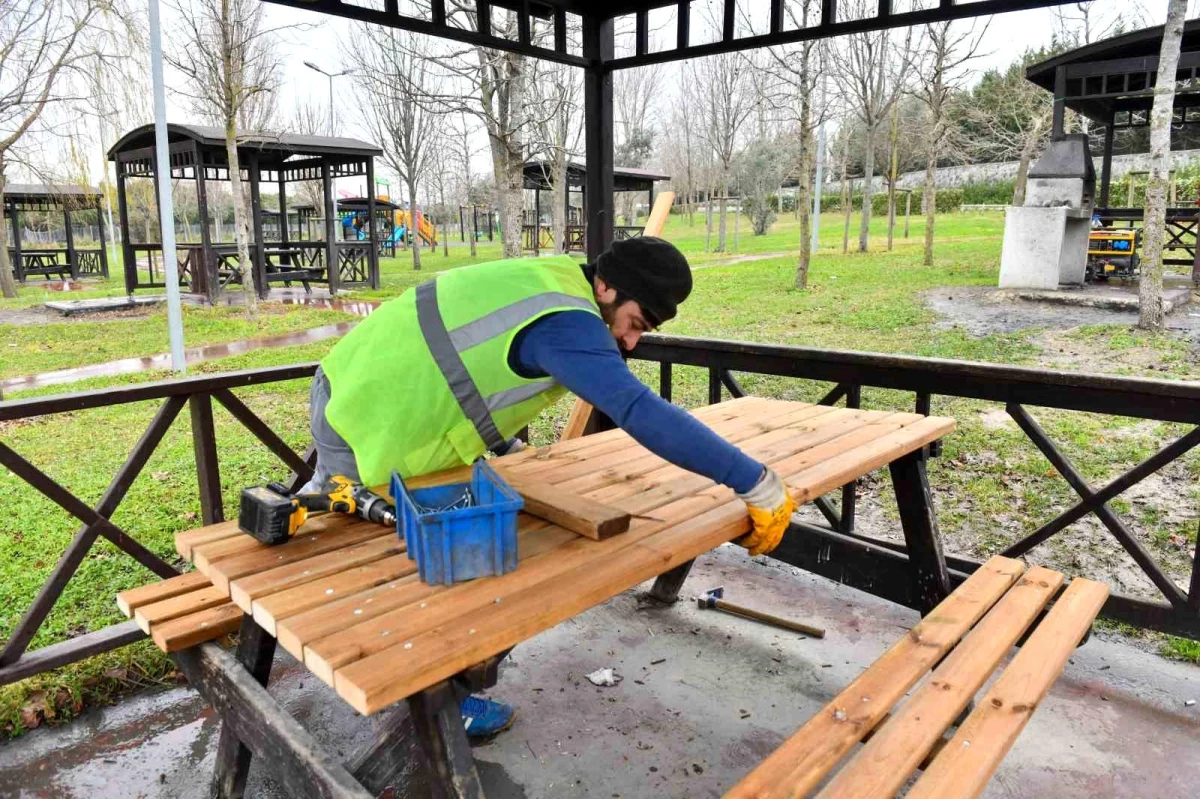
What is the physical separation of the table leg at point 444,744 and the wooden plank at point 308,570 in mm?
325

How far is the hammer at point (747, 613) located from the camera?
11.3ft

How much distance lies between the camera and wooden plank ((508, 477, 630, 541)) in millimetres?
1911

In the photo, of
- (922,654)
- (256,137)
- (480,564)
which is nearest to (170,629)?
(480,564)

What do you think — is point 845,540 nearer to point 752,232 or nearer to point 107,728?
point 107,728

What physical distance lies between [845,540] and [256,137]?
13.7m

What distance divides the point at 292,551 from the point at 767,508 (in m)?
1.11

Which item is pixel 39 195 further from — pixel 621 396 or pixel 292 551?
pixel 621 396

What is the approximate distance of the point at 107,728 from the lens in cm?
287

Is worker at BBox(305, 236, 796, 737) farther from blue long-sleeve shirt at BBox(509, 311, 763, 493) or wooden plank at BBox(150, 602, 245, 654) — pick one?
wooden plank at BBox(150, 602, 245, 654)

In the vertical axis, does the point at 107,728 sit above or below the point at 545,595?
below

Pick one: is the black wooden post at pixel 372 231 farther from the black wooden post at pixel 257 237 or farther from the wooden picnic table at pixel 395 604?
the wooden picnic table at pixel 395 604

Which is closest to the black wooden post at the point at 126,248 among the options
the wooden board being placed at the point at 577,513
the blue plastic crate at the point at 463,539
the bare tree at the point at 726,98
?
the bare tree at the point at 726,98

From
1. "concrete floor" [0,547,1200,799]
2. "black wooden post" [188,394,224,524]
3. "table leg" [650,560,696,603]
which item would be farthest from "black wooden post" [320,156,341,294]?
"concrete floor" [0,547,1200,799]

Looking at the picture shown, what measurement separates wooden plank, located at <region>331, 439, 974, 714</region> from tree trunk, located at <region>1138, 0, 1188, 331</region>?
31.0 ft
